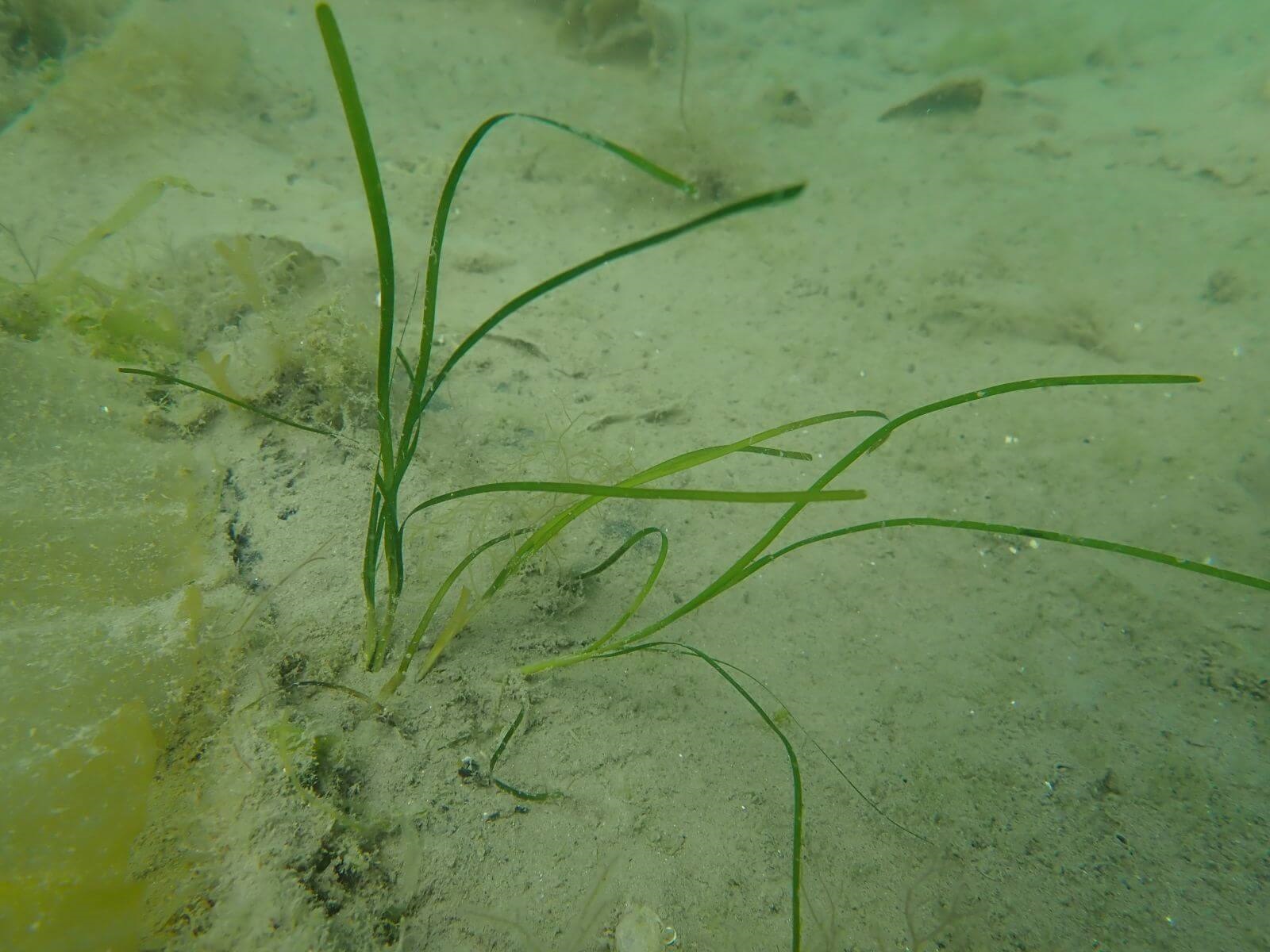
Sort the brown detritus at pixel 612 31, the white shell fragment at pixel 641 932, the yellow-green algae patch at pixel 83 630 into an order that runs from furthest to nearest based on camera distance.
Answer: the brown detritus at pixel 612 31, the white shell fragment at pixel 641 932, the yellow-green algae patch at pixel 83 630

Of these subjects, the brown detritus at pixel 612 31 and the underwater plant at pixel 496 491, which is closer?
the underwater plant at pixel 496 491

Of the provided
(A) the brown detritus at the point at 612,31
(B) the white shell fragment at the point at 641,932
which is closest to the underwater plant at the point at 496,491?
(B) the white shell fragment at the point at 641,932

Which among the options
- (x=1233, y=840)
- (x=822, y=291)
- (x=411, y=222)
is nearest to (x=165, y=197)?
(x=411, y=222)

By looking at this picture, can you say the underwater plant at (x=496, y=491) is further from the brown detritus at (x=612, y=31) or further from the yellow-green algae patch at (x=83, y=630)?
the brown detritus at (x=612, y=31)

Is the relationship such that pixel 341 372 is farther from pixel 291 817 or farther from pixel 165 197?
pixel 165 197

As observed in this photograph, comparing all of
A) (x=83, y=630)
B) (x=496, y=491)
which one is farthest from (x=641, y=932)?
(x=83, y=630)

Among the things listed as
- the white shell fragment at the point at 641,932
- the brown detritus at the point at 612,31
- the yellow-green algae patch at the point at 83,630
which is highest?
the brown detritus at the point at 612,31

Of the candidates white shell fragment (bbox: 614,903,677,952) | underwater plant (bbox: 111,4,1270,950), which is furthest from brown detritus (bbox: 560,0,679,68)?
white shell fragment (bbox: 614,903,677,952)

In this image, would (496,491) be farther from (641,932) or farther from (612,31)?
(612,31)

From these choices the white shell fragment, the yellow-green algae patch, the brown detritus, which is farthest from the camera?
the brown detritus

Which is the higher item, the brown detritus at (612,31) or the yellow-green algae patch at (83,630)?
the brown detritus at (612,31)

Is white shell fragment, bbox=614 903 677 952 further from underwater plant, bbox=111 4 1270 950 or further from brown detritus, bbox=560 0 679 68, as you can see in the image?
brown detritus, bbox=560 0 679 68
